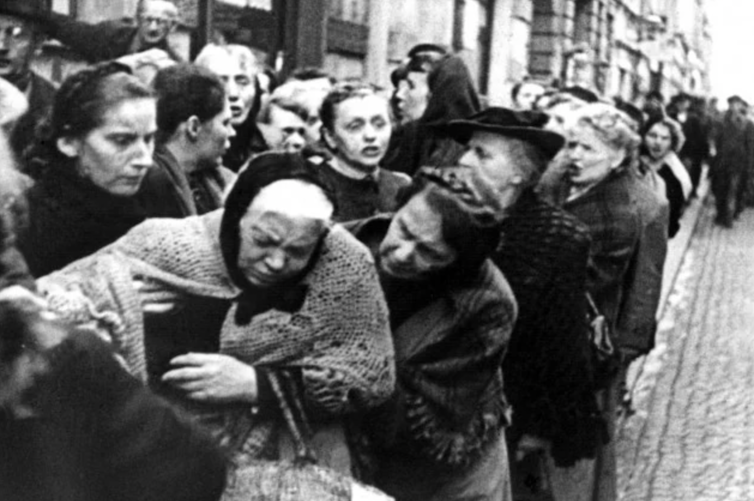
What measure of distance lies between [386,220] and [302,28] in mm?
9952

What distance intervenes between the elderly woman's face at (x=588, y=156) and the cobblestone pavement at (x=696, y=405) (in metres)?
1.51

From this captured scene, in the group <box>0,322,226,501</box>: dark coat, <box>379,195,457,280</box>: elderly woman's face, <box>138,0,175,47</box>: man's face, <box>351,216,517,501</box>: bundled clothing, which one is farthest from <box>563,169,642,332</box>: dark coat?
<box>0,322,226,501</box>: dark coat

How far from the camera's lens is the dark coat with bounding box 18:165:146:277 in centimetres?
364

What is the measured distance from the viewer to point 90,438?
209 centimetres

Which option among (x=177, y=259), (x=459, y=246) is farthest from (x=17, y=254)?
(x=459, y=246)

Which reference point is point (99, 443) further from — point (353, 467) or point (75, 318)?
point (353, 467)

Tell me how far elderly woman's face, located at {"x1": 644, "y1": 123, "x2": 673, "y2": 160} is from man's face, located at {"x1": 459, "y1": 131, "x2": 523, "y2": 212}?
620cm

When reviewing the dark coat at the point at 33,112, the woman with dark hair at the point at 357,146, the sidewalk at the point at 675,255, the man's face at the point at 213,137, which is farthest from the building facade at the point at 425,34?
the sidewalk at the point at 675,255

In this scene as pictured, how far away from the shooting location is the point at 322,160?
601 cm

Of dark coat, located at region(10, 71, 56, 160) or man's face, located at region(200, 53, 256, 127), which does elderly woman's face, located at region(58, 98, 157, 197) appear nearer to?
dark coat, located at region(10, 71, 56, 160)

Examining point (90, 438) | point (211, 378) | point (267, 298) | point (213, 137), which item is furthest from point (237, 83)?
point (90, 438)

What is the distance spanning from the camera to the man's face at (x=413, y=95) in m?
8.40

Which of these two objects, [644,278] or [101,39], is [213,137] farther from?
[644,278]

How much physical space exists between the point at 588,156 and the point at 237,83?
1.59m
